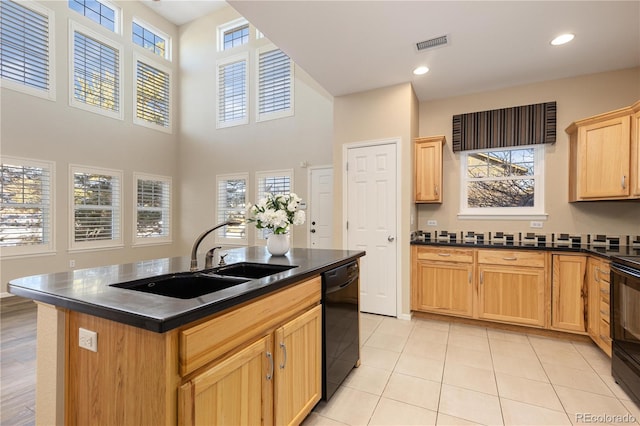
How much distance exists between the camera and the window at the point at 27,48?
15.2 feet

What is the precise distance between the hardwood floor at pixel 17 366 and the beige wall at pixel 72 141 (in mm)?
1376

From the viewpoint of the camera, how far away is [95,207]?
5680 mm

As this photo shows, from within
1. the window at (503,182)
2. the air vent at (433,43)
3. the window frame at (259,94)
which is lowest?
the window at (503,182)

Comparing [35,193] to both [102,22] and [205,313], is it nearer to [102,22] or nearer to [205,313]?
[102,22]

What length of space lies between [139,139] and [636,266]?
25.1 feet

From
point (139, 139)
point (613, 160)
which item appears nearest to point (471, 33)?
point (613, 160)

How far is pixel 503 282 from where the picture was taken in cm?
323

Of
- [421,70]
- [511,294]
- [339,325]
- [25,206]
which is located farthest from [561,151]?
[25,206]

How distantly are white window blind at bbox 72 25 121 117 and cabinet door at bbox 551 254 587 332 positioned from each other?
7.60m

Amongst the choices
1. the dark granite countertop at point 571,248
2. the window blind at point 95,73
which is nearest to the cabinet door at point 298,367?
the dark granite countertop at point 571,248

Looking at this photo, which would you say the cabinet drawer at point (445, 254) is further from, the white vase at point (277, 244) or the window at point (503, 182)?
the white vase at point (277, 244)

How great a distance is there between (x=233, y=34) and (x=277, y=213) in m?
6.18

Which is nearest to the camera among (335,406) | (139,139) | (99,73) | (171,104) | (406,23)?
(335,406)

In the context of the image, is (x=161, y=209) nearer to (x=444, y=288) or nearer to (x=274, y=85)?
(x=274, y=85)
